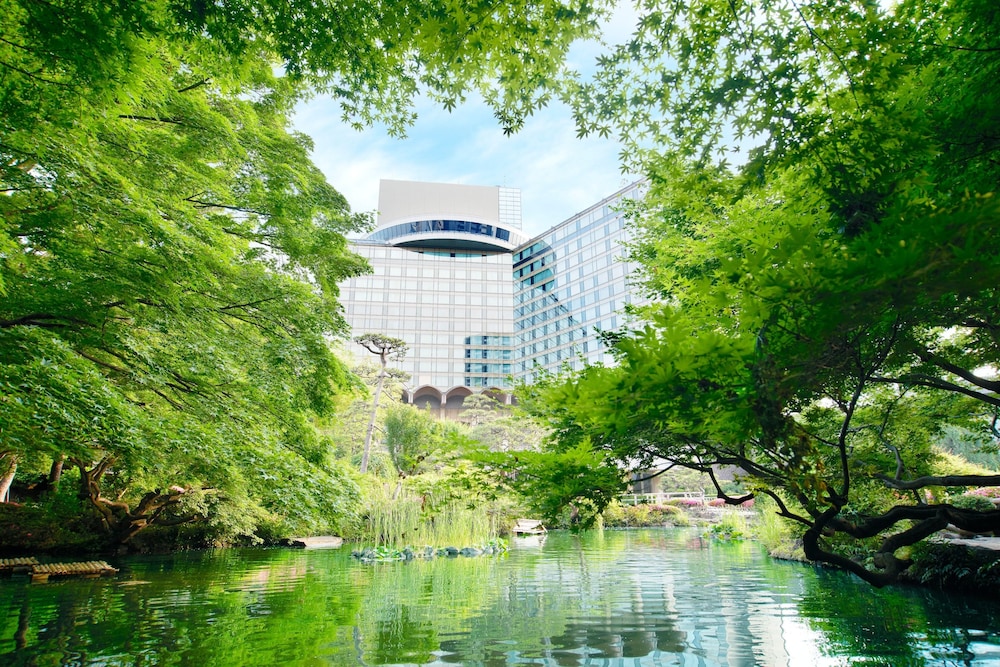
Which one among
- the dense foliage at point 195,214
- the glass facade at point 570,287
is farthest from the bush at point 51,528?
the glass facade at point 570,287

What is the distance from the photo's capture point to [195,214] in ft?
27.0

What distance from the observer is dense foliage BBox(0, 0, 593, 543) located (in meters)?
3.90

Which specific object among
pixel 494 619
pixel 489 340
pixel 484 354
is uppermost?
pixel 489 340

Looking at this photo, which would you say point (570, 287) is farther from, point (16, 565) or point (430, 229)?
point (16, 565)

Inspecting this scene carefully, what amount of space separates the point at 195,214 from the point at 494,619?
25.3ft

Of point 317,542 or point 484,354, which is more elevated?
point 484,354

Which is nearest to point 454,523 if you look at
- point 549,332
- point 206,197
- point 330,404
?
point 330,404

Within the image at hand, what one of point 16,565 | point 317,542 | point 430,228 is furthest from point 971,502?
point 430,228

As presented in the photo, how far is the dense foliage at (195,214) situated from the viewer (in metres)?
3.90

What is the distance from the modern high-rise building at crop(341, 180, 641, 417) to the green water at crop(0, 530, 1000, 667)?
189 feet

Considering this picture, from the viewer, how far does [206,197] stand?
34.6 feet

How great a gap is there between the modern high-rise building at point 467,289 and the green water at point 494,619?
189ft

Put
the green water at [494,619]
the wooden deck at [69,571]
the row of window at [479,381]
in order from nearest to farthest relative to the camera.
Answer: the green water at [494,619] < the wooden deck at [69,571] < the row of window at [479,381]

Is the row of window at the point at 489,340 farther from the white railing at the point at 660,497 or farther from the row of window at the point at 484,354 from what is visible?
the white railing at the point at 660,497
